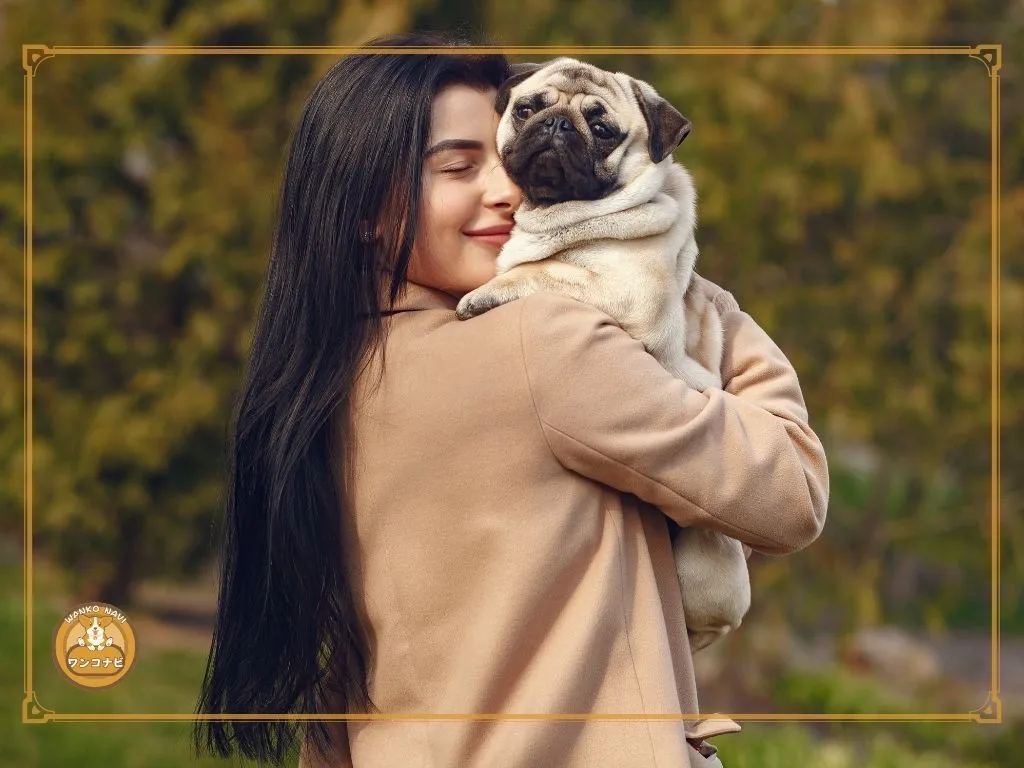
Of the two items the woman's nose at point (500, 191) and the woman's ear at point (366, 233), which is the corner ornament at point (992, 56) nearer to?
the woman's nose at point (500, 191)

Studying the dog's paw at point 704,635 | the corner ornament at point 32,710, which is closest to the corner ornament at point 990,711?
the dog's paw at point 704,635

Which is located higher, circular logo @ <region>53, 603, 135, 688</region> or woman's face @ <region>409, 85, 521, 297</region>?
woman's face @ <region>409, 85, 521, 297</region>

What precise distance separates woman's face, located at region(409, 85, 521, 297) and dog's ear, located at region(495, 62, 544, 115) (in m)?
0.09

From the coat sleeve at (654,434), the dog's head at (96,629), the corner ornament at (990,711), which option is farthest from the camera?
the dog's head at (96,629)

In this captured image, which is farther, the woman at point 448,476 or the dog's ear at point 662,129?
the dog's ear at point 662,129

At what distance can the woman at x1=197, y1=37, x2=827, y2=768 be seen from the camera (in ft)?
6.12

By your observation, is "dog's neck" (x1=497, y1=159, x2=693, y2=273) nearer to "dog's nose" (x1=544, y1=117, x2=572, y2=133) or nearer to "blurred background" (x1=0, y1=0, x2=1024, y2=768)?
"dog's nose" (x1=544, y1=117, x2=572, y2=133)

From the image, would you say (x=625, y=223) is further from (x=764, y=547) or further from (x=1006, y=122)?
(x=1006, y=122)

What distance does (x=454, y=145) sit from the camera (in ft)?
7.05

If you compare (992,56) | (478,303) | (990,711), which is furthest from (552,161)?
(992,56)

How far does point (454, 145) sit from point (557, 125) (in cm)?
33

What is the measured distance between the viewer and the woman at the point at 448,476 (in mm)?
1864

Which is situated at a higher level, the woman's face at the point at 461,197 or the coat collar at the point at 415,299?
the woman's face at the point at 461,197

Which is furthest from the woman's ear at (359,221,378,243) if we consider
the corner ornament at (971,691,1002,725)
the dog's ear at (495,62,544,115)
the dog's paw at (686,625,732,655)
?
the corner ornament at (971,691,1002,725)
